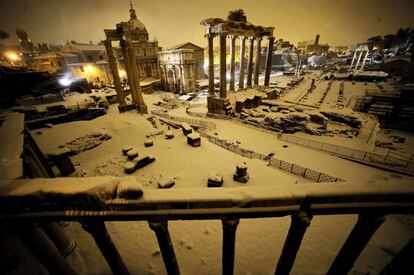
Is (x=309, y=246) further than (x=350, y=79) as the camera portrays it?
No

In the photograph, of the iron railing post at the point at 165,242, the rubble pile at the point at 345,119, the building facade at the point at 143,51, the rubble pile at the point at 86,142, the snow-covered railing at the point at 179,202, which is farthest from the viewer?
the building facade at the point at 143,51

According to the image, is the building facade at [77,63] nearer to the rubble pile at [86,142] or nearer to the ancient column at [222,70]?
the rubble pile at [86,142]

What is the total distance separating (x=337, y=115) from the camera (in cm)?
1753

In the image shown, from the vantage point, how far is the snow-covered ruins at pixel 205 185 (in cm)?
267

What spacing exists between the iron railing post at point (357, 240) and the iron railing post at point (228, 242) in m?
2.16

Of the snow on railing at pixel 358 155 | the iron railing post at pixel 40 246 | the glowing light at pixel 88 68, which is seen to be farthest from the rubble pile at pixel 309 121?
the glowing light at pixel 88 68

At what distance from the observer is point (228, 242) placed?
3.12 metres

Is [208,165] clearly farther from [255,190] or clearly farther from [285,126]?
[285,126]

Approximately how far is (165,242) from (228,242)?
121 cm

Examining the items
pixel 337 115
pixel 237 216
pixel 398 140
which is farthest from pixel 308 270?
pixel 398 140

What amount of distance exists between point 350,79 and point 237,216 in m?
53.1

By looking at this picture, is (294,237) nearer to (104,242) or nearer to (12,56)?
(104,242)

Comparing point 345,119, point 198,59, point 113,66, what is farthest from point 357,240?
point 198,59

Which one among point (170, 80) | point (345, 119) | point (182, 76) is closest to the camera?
point (345, 119)
